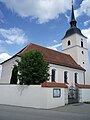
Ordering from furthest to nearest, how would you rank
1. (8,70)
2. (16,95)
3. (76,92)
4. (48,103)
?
(8,70)
(76,92)
(16,95)
(48,103)

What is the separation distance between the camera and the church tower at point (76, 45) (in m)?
35.9

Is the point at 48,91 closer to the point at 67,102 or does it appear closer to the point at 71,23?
the point at 67,102

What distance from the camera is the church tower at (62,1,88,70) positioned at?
3588 cm

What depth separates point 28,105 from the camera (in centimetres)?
1656

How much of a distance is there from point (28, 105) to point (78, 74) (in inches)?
702

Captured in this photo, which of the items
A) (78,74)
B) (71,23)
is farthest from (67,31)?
(78,74)

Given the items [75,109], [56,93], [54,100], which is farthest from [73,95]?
[75,109]

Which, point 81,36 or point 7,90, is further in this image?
point 81,36

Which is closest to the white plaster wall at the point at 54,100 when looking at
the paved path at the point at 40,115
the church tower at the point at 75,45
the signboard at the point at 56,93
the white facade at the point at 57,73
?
the signboard at the point at 56,93

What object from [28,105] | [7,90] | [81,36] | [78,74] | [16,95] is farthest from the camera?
[81,36]

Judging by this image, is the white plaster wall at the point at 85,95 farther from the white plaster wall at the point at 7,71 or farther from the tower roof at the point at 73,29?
the tower roof at the point at 73,29

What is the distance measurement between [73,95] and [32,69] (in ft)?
23.0

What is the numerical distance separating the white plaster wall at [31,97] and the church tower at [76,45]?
19.4 m

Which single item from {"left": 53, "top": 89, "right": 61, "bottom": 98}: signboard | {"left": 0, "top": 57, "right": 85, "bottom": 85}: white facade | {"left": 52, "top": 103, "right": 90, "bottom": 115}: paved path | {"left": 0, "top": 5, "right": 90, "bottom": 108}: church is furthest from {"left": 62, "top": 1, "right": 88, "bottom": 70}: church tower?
{"left": 52, "top": 103, "right": 90, "bottom": 115}: paved path
